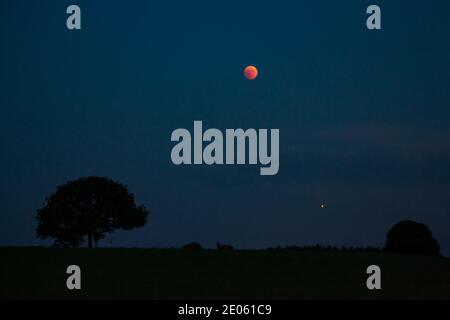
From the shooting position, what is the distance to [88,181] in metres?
73.4

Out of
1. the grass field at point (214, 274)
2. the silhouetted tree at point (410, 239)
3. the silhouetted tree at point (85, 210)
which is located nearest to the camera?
the grass field at point (214, 274)

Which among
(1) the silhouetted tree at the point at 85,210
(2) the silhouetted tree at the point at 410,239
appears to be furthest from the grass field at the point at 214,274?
(1) the silhouetted tree at the point at 85,210

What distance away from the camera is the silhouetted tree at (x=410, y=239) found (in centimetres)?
4909

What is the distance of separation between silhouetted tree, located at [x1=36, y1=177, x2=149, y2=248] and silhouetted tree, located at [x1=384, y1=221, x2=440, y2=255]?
1218 inches

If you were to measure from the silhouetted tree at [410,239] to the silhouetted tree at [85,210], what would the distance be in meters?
30.9

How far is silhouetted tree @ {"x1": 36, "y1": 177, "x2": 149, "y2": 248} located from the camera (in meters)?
71.8

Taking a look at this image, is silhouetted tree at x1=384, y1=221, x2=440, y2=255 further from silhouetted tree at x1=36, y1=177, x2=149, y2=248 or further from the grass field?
silhouetted tree at x1=36, y1=177, x2=149, y2=248

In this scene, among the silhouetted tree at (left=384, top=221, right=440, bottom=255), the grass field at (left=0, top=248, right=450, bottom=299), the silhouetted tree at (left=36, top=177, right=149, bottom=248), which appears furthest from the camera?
the silhouetted tree at (left=36, top=177, right=149, bottom=248)

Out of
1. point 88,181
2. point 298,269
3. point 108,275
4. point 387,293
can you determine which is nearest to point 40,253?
point 108,275

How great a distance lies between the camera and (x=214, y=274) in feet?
100

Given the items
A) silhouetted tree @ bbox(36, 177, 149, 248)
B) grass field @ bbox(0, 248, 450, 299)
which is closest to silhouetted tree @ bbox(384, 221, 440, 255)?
grass field @ bbox(0, 248, 450, 299)

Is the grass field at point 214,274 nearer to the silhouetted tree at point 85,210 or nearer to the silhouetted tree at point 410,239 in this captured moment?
the silhouetted tree at point 410,239

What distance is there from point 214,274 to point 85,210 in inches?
1724

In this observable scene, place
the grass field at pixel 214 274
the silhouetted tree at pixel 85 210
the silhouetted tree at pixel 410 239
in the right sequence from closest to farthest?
the grass field at pixel 214 274 < the silhouetted tree at pixel 410 239 < the silhouetted tree at pixel 85 210
